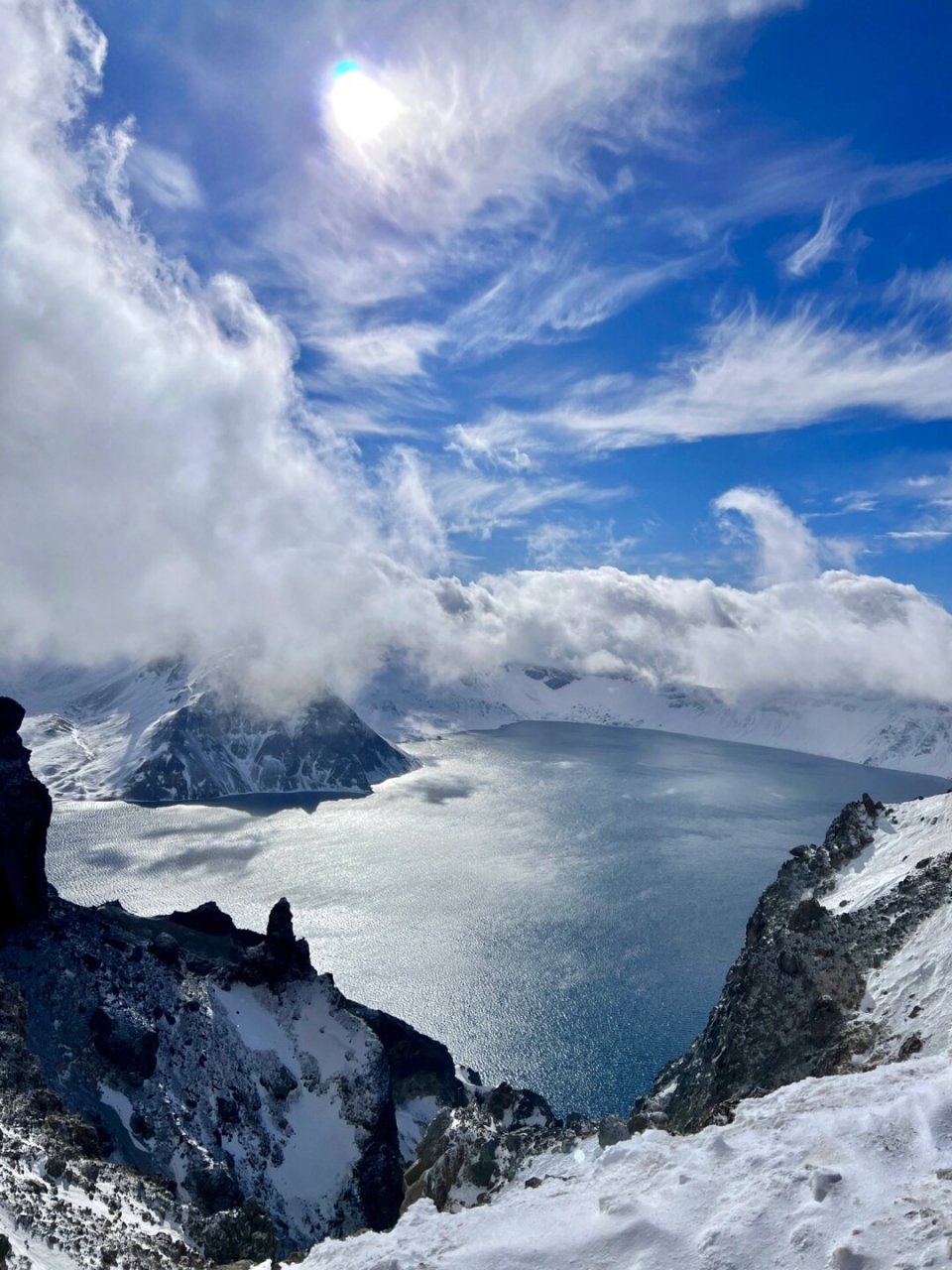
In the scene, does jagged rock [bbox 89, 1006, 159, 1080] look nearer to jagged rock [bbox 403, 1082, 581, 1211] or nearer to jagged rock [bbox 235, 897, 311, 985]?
jagged rock [bbox 235, 897, 311, 985]

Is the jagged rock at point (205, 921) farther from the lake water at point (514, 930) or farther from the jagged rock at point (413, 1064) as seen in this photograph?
the lake water at point (514, 930)

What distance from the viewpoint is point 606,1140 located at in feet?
138

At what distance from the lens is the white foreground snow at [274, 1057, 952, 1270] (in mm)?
18781

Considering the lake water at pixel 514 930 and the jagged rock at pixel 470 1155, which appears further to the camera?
the lake water at pixel 514 930

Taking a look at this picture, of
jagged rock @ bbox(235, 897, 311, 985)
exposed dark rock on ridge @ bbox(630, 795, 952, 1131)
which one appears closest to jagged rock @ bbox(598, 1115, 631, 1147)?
exposed dark rock on ridge @ bbox(630, 795, 952, 1131)

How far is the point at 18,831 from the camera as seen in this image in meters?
65.4

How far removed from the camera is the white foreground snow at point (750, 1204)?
61.6 feet

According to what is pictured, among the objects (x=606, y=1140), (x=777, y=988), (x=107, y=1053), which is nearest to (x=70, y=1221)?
(x=606, y=1140)

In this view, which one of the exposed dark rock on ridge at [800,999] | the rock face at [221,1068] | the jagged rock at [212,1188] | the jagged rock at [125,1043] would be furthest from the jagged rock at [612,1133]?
the jagged rock at [125,1043]

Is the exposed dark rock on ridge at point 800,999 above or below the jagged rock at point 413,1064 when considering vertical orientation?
above

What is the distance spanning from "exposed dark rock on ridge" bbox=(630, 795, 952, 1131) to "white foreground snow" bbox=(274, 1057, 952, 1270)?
18.4 metres

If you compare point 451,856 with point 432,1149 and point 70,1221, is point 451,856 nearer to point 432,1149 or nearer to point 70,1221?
point 432,1149

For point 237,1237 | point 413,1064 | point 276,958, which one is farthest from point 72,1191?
point 413,1064

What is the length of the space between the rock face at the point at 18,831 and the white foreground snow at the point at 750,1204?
1864 inches
